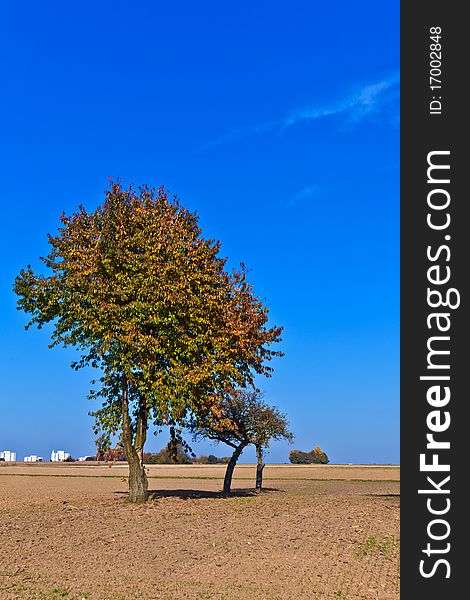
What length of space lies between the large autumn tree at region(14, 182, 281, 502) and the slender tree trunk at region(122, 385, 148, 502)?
0.18ft

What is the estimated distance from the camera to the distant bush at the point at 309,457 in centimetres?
19062

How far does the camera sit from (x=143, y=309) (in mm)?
34531

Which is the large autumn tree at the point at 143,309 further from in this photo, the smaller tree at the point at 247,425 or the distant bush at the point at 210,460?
the distant bush at the point at 210,460

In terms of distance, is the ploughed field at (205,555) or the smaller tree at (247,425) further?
the smaller tree at (247,425)

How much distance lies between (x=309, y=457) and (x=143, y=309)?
16436 cm

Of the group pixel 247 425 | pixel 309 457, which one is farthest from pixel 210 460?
pixel 247 425

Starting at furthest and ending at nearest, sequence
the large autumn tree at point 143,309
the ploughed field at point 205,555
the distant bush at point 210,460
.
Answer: the distant bush at point 210,460
the large autumn tree at point 143,309
the ploughed field at point 205,555

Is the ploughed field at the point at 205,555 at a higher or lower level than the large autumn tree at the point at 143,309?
lower

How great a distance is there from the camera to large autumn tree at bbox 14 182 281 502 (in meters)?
34.9

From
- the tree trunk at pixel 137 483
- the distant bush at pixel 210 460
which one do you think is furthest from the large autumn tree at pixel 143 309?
the distant bush at pixel 210 460

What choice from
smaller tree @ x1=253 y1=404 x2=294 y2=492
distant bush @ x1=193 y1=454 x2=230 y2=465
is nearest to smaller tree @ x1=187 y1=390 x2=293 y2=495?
smaller tree @ x1=253 y1=404 x2=294 y2=492

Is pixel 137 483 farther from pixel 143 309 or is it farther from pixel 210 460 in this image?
pixel 210 460

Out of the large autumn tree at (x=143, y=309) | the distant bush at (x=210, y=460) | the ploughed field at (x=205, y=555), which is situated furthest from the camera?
the distant bush at (x=210, y=460)

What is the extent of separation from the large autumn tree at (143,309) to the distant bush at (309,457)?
157 m
